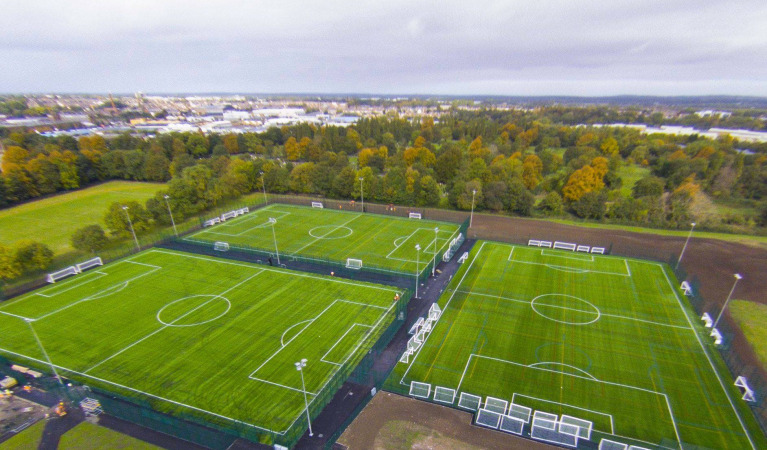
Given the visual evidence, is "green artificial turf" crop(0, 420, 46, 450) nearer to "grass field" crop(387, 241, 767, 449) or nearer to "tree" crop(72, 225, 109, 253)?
"grass field" crop(387, 241, 767, 449)

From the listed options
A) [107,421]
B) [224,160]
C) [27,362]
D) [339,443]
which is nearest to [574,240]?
[339,443]

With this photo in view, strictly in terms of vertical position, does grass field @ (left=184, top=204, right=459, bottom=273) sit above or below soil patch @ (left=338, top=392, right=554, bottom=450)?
below


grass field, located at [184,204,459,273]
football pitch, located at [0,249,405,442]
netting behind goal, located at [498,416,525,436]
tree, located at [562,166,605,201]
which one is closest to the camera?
netting behind goal, located at [498,416,525,436]

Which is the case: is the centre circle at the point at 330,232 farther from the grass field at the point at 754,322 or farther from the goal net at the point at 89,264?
the grass field at the point at 754,322

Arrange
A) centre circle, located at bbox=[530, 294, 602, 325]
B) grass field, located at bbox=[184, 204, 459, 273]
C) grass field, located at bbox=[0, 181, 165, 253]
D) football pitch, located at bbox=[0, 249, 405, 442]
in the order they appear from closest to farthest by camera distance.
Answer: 1. football pitch, located at bbox=[0, 249, 405, 442]
2. centre circle, located at bbox=[530, 294, 602, 325]
3. grass field, located at bbox=[184, 204, 459, 273]
4. grass field, located at bbox=[0, 181, 165, 253]

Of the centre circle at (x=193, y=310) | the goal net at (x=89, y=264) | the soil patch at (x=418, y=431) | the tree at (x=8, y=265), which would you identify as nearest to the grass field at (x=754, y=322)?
the soil patch at (x=418, y=431)

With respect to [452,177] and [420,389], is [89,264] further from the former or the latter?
[452,177]

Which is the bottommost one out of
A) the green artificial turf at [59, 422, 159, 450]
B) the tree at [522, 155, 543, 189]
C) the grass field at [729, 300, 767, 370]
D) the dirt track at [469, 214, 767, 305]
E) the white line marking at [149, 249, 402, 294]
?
the dirt track at [469, 214, 767, 305]

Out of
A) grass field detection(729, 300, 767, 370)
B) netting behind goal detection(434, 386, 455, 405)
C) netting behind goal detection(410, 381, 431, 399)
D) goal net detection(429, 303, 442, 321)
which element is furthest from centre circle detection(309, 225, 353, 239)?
grass field detection(729, 300, 767, 370)
